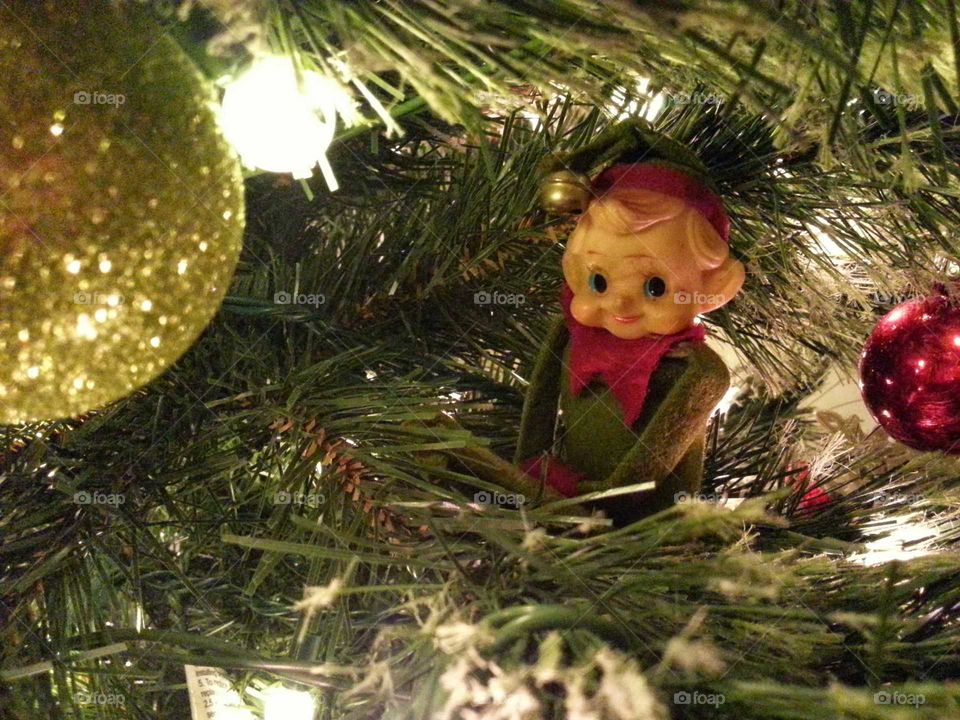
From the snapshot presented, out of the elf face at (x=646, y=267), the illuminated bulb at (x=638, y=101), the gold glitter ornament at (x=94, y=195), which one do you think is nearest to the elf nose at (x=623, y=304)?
the elf face at (x=646, y=267)

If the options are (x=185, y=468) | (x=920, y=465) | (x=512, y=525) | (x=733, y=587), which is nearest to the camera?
(x=733, y=587)

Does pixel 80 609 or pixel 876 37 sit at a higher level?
pixel 876 37

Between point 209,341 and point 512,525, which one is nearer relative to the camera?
point 512,525

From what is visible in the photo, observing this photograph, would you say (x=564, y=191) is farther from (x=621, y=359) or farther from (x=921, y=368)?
(x=921, y=368)

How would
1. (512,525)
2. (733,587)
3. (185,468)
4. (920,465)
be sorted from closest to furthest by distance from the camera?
(733,587) → (512,525) → (185,468) → (920,465)

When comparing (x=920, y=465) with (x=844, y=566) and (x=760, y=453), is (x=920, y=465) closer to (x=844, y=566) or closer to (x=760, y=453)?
(x=760, y=453)

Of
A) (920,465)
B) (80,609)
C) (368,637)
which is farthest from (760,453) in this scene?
(80,609)

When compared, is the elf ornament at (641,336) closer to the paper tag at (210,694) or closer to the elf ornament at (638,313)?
the elf ornament at (638,313)
